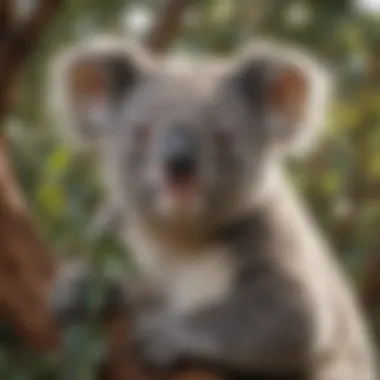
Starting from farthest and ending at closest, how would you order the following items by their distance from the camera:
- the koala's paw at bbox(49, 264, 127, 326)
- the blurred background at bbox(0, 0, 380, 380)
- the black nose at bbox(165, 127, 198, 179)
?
1. the blurred background at bbox(0, 0, 380, 380)
2. the koala's paw at bbox(49, 264, 127, 326)
3. the black nose at bbox(165, 127, 198, 179)

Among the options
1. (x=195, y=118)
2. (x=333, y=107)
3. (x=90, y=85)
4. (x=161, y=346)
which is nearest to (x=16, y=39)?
(x=90, y=85)

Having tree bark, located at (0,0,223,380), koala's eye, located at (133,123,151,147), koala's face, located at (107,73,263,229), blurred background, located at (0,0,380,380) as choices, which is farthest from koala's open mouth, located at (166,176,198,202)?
blurred background, located at (0,0,380,380)

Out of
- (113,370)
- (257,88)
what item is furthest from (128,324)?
(257,88)

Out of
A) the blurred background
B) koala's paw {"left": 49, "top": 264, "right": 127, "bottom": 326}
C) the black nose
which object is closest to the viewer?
the black nose

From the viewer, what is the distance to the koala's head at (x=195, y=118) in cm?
150

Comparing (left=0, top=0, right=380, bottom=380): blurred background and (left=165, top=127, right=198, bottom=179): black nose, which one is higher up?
(left=0, top=0, right=380, bottom=380): blurred background

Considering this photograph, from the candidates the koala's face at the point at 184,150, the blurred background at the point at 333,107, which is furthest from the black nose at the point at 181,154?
the blurred background at the point at 333,107

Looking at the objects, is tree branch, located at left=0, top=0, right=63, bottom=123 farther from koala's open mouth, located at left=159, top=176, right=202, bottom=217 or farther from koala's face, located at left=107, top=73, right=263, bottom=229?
koala's open mouth, located at left=159, top=176, right=202, bottom=217

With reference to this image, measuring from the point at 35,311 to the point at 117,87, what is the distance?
1.34ft

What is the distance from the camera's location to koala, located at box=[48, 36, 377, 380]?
1468 mm

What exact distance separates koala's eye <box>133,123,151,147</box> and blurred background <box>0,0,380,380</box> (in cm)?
25

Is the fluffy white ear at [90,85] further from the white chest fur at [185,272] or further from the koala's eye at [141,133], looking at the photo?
the white chest fur at [185,272]

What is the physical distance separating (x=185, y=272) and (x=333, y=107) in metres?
0.58

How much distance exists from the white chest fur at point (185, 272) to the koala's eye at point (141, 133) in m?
0.21
